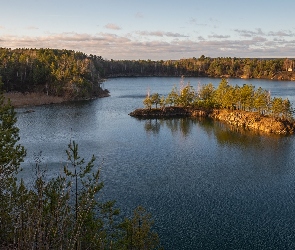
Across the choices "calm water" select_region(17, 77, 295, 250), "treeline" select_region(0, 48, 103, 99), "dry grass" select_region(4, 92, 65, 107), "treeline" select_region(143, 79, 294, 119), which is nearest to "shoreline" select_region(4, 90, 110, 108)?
"dry grass" select_region(4, 92, 65, 107)

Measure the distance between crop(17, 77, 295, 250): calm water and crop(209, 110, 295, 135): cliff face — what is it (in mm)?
3720

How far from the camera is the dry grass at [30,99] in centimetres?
8650

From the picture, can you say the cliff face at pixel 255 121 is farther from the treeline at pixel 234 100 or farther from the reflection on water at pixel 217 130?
the reflection on water at pixel 217 130

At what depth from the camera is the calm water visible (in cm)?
2477

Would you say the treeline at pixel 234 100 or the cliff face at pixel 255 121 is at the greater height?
the treeline at pixel 234 100

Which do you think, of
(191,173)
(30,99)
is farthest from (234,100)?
(30,99)

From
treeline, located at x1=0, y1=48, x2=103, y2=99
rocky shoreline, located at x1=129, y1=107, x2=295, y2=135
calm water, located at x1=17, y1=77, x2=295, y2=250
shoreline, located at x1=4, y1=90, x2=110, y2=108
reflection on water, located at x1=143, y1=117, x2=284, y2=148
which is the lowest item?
calm water, located at x1=17, y1=77, x2=295, y2=250

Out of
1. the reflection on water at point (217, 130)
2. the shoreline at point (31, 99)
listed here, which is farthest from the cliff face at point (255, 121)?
the shoreline at point (31, 99)

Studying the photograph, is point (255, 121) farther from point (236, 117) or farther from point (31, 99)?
point (31, 99)

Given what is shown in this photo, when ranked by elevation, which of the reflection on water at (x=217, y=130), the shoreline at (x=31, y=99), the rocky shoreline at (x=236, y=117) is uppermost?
the shoreline at (x=31, y=99)

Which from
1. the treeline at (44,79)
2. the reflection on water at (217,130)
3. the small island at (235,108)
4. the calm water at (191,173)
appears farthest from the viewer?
the treeline at (44,79)

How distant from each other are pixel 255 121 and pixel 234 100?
994cm

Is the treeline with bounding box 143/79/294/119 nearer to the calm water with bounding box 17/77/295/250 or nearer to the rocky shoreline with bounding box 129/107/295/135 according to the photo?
the rocky shoreline with bounding box 129/107/295/135

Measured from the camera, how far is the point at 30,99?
9006cm
